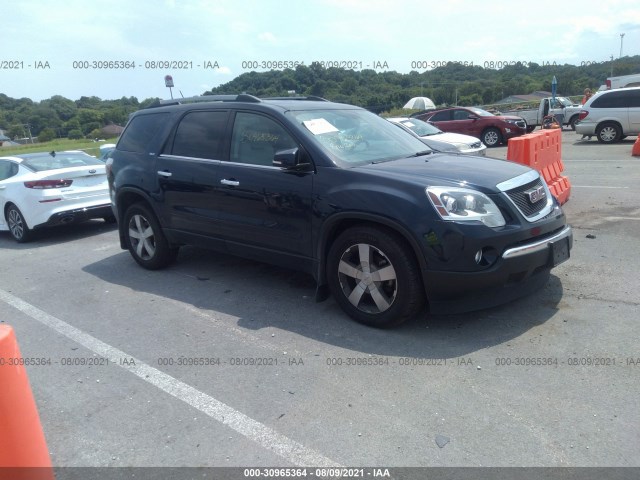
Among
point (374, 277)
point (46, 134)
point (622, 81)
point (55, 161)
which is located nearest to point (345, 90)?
point (55, 161)

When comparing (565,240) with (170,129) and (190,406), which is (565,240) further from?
(170,129)

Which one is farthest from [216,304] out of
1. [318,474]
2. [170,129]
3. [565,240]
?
[565,240]

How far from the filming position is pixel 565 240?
4441 millimetres

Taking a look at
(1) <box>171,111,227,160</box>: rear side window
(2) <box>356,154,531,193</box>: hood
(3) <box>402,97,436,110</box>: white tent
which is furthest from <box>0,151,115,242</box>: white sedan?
(3) <box>402,97,436,110</box>: white tent

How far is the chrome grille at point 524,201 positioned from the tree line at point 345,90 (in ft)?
9.26

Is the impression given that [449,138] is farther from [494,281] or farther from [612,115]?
[494,281]

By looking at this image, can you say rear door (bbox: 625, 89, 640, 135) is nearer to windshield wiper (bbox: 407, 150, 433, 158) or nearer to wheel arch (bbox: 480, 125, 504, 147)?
wheel arch (bbox: 480, 125, 504, 147)

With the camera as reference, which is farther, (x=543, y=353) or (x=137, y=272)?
(x=137, y=272)

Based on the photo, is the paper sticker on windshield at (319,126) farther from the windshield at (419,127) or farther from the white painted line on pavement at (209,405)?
the windshield at (419,127)

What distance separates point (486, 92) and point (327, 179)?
48669mm

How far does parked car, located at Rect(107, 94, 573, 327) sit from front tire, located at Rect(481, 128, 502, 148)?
15.1m

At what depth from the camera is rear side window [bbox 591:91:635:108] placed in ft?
56.5

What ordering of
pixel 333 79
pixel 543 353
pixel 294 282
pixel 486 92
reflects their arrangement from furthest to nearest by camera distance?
pixel 486 92 < pixel 333 79 < pixel 294 282 < pixel 543 353

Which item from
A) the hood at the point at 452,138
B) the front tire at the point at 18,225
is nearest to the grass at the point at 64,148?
the front tire at the point at 18,225
